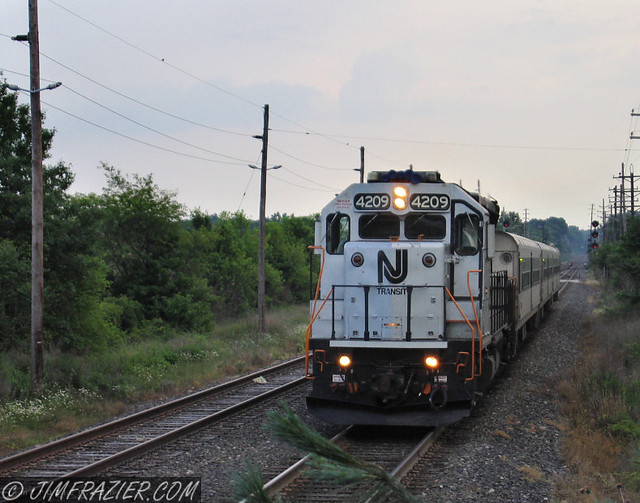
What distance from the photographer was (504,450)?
339 inches

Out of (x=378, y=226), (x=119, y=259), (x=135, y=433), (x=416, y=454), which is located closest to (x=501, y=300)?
(x=378, y=226)

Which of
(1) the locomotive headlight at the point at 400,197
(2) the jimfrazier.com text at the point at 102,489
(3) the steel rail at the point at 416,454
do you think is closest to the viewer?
(2) the jimfrazier.com text at the point at 102,489

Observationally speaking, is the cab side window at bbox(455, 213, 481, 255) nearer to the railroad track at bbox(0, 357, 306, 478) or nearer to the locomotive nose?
the locomotive nose

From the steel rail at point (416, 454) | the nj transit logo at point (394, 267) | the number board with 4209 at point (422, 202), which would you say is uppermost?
the number board with 4209 at point (422, 202)

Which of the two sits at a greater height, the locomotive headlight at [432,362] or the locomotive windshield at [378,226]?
the locomotive windshield at [378,226]

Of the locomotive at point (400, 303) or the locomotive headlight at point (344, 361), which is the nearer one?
the locomotive at point (400, 303)

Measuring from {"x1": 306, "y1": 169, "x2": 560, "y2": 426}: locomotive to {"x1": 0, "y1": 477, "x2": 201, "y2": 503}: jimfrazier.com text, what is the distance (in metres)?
2.60

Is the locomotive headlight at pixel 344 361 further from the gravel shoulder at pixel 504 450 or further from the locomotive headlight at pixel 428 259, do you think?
the locomotive headlight at pixel 428 259

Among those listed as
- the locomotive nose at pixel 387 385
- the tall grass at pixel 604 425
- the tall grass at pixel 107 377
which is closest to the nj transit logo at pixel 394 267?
the locomotive nose at pixel 387 385

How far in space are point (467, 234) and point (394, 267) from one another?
1297 mm

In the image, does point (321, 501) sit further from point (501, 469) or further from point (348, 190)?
point (348, 190)

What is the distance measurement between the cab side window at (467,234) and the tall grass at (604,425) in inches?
117

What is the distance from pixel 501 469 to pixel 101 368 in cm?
992

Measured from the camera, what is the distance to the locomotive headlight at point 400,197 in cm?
957
